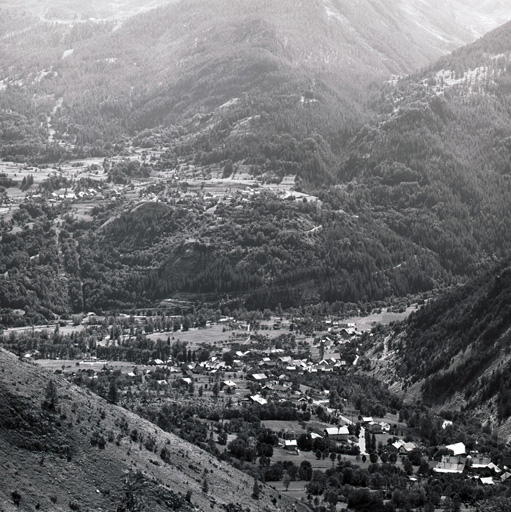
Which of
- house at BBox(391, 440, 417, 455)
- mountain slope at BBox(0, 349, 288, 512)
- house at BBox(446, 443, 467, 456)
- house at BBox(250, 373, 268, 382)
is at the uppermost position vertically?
mountain slope at BBox(0, 349, 288, 512)

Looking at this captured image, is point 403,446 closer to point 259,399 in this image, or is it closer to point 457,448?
point 457,448

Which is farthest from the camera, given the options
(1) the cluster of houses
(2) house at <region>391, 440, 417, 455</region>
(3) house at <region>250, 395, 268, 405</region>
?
(3) house at <region>250, 395, 268, 405</region>

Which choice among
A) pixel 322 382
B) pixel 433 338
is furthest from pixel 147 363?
pixel 433 338

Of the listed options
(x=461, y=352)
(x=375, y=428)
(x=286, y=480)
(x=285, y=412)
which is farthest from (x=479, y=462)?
(x=461, y=352)

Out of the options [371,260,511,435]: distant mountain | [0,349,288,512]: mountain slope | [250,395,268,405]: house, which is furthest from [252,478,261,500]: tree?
[371,260,511,435]: distant mountain

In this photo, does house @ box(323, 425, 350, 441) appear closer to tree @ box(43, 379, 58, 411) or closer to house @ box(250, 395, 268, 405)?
house @ box(250, 395, 268, 405)

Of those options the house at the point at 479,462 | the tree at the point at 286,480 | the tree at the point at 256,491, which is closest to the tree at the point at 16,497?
the tree at the point at 256,491
